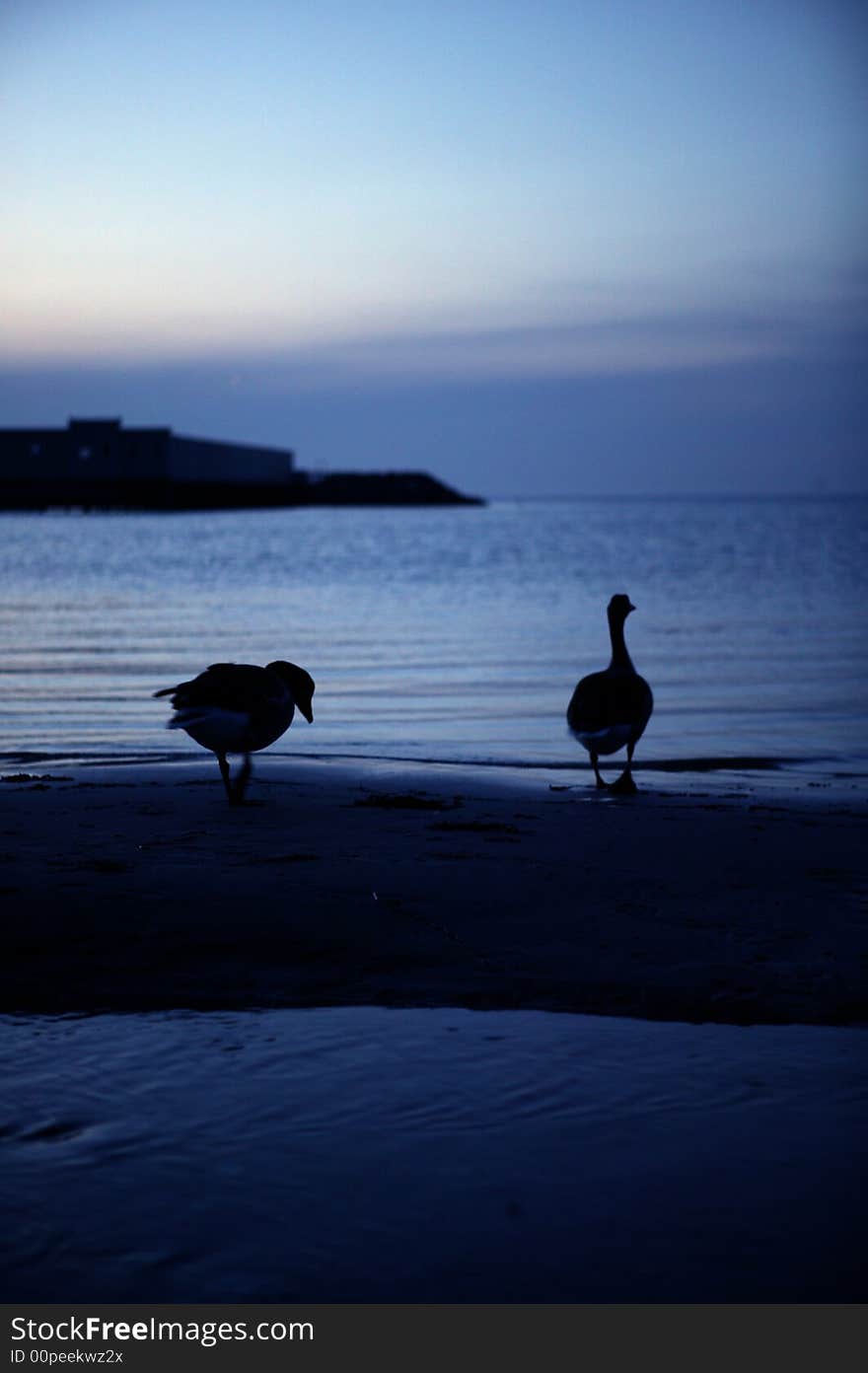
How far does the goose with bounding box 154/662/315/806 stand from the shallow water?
4151 millimetres

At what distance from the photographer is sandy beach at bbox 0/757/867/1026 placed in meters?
5.73

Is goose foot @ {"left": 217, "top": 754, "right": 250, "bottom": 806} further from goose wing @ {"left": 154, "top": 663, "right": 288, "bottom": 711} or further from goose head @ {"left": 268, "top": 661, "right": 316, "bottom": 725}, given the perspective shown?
goose head @ {"left": 268, "top": 661, "right": 316, "bottom": 725}

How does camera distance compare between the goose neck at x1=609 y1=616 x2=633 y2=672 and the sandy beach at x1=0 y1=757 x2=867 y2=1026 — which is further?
the goose neck at x1=609 y1=616 x2=633 y2=672

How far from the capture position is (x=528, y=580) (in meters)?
47.1

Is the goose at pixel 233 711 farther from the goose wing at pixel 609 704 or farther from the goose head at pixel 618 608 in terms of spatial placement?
the goose head at pixel 618 608

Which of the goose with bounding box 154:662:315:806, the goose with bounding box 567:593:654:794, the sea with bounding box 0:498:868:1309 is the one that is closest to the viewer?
the sea with bounding box 0:498:868:1309

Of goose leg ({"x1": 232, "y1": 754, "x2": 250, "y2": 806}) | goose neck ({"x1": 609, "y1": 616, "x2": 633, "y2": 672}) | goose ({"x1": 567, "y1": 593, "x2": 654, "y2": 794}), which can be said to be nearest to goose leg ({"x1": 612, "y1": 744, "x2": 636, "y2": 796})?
goose ({"x1": 567, "y1": 593, "x2": 654, "y2": 794})

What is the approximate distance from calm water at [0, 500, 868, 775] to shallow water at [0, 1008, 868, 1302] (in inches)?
316

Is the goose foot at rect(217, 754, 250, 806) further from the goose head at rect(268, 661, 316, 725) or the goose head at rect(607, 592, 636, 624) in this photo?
the goose head at rect(607, 592, 636, 624)

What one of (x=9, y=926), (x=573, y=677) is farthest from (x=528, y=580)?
(x=9, y=926)

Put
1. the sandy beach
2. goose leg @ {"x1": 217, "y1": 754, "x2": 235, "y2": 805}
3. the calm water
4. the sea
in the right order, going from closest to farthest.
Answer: the sea, the sandy beach, goose leg @ {"x1": 217, "y1": 754, "x2": 235, "y2": 805}, the calm water

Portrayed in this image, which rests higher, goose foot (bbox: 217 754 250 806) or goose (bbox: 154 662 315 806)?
goose (bbox: 154 662 315 806)

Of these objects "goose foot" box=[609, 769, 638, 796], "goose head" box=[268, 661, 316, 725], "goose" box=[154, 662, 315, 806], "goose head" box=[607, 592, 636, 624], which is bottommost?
"goose foot" box=[609, 769, 638, 796]
